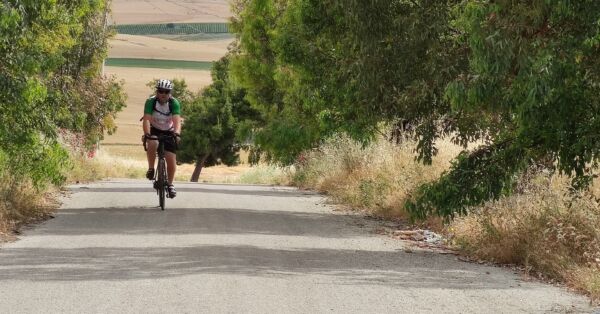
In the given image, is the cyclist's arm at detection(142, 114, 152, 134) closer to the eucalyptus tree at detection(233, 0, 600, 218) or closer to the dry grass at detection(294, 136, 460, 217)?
the eucalyptus tree at detection(233, 0, 600, 218)

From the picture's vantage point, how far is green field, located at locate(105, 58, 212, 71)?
18000 cm

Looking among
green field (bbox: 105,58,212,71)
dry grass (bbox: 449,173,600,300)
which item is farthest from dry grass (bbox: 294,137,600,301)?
green field (bbox: 105,58,212,71)

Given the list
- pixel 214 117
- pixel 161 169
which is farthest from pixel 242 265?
pixel 214 117

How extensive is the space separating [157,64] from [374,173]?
161 meters

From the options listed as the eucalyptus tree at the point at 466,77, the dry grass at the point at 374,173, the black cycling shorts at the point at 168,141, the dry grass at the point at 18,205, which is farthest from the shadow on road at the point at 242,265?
the black cycling shorts at the point at 168,141

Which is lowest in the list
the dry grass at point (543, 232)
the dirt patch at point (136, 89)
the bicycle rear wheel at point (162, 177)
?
the dirt patch at point (136, 89)

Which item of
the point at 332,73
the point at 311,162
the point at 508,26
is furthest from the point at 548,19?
the point at 311,162

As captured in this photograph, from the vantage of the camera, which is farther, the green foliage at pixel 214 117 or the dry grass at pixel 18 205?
the green foliage at pixel 214 117

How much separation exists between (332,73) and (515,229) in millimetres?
7473

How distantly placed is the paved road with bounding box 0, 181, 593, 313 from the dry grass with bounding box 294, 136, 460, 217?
2503 mm

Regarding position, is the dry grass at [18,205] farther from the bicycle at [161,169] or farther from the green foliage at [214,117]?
the green foliage at [214,117]

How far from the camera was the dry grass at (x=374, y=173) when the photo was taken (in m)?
20.6

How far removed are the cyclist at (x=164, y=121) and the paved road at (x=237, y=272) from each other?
A: 1.27m

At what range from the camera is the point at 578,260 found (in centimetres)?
1257
